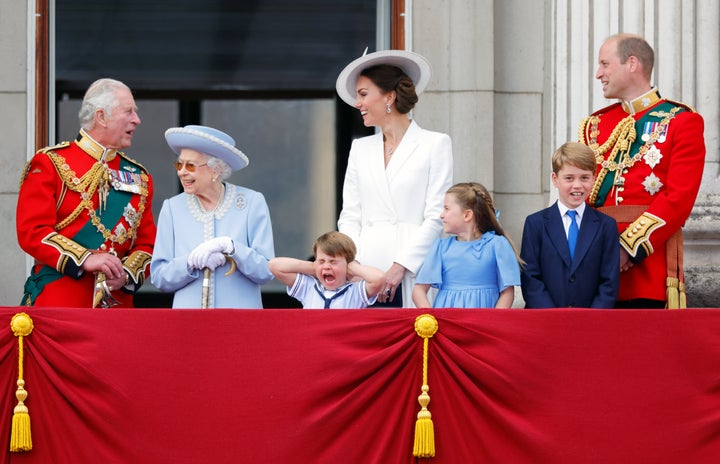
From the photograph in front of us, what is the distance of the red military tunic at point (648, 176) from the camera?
6.74 meters

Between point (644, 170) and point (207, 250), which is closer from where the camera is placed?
point (207, 250)

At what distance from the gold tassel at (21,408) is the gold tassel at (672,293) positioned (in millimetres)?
2769

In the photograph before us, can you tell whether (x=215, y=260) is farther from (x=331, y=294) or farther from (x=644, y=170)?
(x=644, y=170)

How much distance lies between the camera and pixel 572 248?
6.63m

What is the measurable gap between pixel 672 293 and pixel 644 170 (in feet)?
1.93

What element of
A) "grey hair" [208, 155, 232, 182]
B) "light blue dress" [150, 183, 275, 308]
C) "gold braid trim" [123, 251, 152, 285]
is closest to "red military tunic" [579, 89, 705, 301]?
"light blue dress" [150, 183, 275, 308]

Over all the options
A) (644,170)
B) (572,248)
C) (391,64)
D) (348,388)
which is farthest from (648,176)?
(348,388)

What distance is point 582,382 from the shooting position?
6.00m

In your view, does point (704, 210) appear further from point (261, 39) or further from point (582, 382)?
point (261, 39)

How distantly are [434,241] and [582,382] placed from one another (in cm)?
103

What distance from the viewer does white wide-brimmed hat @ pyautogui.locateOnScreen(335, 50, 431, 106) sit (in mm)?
6953

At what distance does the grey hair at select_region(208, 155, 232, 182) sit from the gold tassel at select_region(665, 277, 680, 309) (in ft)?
6.67

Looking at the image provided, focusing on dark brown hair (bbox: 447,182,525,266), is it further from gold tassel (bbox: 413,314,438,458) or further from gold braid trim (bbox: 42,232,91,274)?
gold braid trim (bbox: 42,232,91,274)

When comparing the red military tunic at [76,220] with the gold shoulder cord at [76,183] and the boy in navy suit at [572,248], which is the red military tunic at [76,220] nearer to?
the gold shoulder cord at [76,183]
